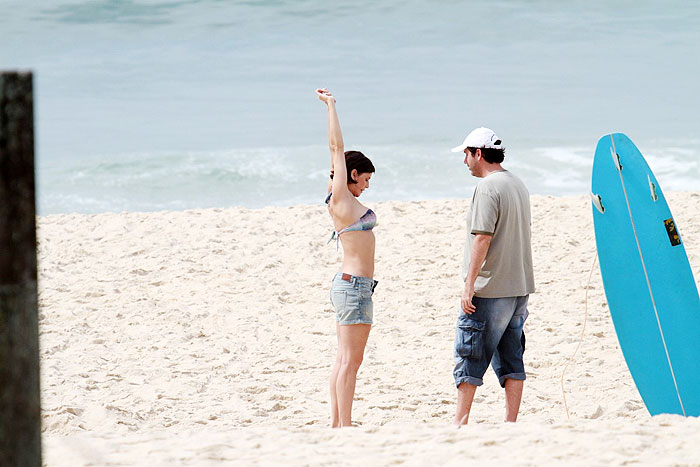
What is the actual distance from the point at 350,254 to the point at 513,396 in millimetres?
1169

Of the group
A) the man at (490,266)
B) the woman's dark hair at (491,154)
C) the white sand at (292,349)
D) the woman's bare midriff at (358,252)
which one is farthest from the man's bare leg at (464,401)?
the woman's dark hair at (491,154)

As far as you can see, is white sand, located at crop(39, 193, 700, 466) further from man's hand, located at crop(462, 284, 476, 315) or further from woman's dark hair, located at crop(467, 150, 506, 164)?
woman's dark hair, located at crop(467, 150, 506, 164)

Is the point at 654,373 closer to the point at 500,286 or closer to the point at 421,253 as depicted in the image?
the point at 500,286

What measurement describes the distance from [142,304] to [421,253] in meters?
3.25

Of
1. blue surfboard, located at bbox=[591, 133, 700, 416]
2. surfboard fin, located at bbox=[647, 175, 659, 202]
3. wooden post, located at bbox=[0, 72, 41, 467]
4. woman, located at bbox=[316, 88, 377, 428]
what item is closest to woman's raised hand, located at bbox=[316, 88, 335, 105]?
woman, located at bbox=[316, 88, 377, 428]

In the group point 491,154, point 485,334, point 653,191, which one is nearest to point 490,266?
point 485,334

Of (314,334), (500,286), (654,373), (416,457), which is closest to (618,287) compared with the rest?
(654,373)

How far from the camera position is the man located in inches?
159

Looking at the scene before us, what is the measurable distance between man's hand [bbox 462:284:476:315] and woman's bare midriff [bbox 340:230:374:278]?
50cm

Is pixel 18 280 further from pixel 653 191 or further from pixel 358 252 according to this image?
pixel 653 191

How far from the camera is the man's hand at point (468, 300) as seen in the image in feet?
13.2

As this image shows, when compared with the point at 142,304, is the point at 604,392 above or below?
below

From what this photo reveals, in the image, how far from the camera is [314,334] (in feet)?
23.5

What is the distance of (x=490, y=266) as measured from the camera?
409 centimetres
